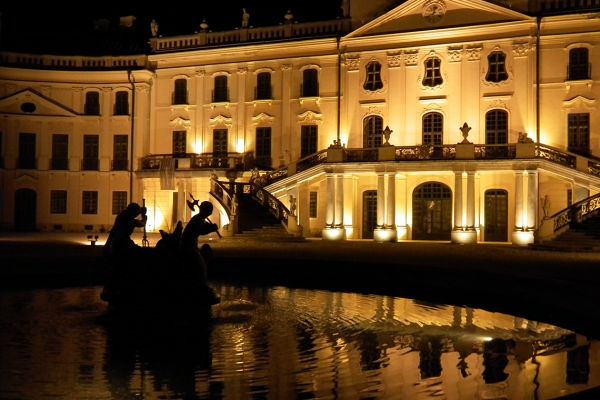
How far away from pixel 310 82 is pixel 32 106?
1952cm

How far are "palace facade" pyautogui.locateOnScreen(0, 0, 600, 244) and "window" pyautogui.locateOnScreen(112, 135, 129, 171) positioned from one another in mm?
97

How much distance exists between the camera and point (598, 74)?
1355 inches

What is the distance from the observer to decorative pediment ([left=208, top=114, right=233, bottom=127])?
140 feet

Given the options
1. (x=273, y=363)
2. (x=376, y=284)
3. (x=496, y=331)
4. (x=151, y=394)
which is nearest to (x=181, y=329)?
(x=273, y=363)

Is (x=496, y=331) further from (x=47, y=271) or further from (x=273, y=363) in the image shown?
(x=47, y=271)

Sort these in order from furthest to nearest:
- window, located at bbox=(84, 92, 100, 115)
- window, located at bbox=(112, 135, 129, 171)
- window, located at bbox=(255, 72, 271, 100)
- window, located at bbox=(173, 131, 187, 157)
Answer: window, located at bbox=(84, 92, 100, 115) < window, located at bbox=(112, 135, 129, 171) < window, located at bbox=(173, 131, 187, 157) < window, located at bbox=(255, 72, 271, 100)

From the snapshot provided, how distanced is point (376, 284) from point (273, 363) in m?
7.15

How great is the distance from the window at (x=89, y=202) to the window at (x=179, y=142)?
6398 millimetres

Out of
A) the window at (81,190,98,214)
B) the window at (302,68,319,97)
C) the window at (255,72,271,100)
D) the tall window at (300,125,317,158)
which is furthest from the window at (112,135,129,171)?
the window at (302,68,319,97)

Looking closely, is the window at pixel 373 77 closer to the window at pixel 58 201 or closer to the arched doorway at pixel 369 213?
the arched doorway at pixel 369 213

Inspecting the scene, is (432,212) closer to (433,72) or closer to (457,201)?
(457,201)

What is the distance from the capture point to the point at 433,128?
37469mm

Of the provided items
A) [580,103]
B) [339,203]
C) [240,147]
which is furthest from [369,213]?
[580,103]

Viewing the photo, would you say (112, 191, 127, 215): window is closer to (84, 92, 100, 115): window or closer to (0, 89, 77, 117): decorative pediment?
(84, 92, 100, 115): window
